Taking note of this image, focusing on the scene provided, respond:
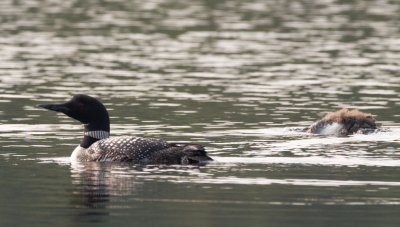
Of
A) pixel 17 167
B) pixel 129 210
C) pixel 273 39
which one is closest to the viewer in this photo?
pixel 129 210

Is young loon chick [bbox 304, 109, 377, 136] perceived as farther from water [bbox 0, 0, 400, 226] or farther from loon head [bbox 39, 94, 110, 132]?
loon head [bbox 39, 94, 110, 132]

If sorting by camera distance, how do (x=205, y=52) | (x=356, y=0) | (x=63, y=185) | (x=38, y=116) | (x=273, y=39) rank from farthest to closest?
(x=356, y=0), (x=273, y=39), (x=205, y=52), (x=38, y=116), (x=63, y=185)

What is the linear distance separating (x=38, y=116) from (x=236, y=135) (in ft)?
13.5

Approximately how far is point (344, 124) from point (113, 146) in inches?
194

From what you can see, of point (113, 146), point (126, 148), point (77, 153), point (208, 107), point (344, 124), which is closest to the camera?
point (126, 148)

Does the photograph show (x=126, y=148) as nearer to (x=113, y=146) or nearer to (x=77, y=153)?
(x=113, y=146)

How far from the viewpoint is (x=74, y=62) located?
3494 cm

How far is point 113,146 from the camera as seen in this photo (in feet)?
65.1

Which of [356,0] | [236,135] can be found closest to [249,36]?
[356,0]

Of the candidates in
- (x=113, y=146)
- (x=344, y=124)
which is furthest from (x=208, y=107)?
(x=113, y=146)

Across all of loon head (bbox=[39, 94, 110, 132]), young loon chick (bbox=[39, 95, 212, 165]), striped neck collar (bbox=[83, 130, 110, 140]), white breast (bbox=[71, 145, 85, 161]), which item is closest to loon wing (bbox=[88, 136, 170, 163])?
young loon chick (bbox=[39, 95, 212, 165])

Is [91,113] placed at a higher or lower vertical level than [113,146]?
higher

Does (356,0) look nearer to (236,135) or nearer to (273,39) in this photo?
(273,39)

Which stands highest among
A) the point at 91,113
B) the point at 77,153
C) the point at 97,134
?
the point at 91,113
